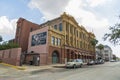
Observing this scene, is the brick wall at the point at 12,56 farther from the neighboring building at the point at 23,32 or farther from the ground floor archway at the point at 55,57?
the ground floor archway at the point at 55,57

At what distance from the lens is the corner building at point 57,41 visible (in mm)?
35125

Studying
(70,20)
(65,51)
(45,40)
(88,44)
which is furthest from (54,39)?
(88,44)

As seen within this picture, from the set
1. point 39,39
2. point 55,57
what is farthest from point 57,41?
point 39,39

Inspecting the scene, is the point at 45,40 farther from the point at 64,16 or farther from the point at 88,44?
the point at 88,44

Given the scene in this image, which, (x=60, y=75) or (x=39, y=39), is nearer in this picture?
(x=60, y=75)

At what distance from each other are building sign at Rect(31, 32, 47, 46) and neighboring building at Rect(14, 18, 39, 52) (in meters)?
5.57

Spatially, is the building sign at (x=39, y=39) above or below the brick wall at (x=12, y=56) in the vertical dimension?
above

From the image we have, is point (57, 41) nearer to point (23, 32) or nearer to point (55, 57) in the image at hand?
point (55, 57)

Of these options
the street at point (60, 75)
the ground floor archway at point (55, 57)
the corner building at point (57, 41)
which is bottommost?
the street at point (60, 75)

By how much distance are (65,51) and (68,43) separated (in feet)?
11.9

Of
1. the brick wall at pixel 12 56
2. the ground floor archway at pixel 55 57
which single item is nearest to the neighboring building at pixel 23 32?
the brick wall at pixel 12 56

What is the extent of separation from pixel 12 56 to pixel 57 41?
13388 millimetres

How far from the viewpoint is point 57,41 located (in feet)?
128

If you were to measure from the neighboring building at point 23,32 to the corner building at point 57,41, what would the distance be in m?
4.11
